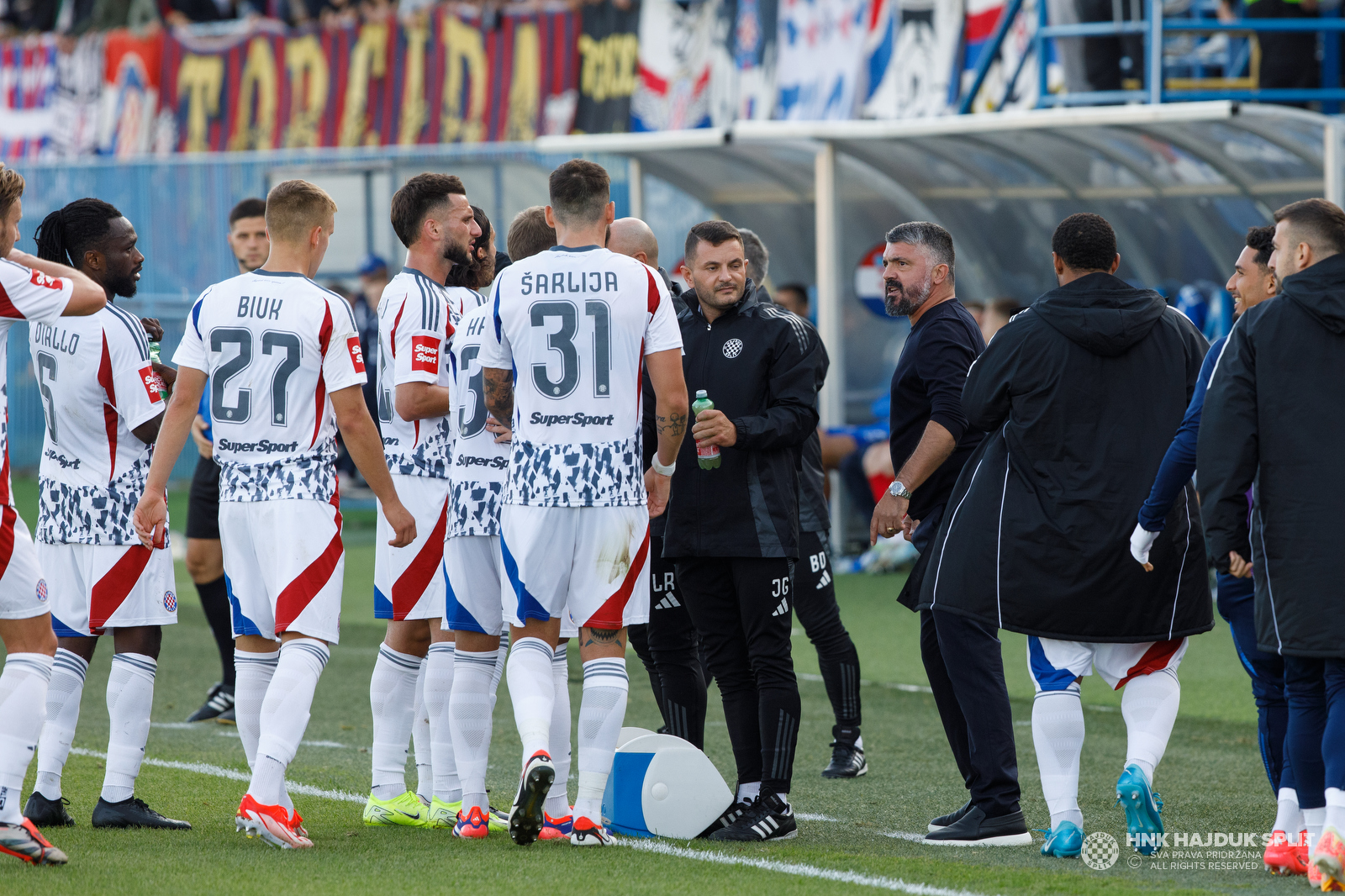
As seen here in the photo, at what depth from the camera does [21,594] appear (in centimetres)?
504

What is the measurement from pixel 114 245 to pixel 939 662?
335cm

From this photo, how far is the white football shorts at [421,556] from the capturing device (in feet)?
19.0

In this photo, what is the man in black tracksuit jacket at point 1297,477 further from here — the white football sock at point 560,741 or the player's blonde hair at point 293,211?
the player's blonde hair at point 293,211

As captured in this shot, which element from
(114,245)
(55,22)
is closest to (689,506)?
(114,245)

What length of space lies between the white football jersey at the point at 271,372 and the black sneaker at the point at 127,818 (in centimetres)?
119

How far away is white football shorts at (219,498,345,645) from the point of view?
210 inches

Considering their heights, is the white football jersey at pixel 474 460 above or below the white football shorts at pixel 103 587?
above

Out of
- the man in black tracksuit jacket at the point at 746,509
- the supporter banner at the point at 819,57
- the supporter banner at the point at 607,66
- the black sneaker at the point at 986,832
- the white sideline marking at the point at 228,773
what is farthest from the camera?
the supporter banner at the point at 607,66

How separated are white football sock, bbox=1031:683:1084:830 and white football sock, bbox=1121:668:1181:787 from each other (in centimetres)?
17

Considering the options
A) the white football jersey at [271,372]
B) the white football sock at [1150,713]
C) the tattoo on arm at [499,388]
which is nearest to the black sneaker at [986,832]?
the white football sock at [1150,713]

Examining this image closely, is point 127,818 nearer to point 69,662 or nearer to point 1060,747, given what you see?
point 69,662

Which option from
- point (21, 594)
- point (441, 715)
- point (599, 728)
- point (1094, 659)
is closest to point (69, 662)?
point (21, 594)

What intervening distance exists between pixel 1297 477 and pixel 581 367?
7.16 feet

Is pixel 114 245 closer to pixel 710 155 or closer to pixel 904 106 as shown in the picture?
pixel 710 155
